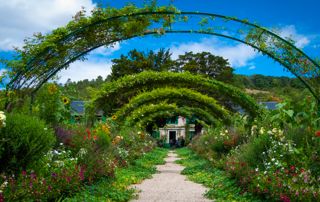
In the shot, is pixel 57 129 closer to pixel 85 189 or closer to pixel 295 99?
pixel 85 189

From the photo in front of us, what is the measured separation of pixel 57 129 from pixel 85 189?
5.89 feet

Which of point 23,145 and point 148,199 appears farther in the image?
point 148,199

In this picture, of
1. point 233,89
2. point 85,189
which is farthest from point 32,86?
point 233,89

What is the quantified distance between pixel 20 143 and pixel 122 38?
4.80 meters

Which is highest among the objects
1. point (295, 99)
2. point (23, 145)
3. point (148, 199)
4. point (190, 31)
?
point (190, 31)

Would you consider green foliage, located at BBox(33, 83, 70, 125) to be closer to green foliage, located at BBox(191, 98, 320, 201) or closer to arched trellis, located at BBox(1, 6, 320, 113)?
arched trellis, located at BBox(1, 6, 320, 113)

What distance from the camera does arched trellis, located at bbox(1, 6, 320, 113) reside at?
8.82 m

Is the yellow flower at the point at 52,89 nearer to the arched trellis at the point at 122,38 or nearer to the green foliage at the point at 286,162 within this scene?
the arched trellis at the point at 122,38

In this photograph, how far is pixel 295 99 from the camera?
1035 centimetres

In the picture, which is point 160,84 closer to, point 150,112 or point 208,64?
point 150,112

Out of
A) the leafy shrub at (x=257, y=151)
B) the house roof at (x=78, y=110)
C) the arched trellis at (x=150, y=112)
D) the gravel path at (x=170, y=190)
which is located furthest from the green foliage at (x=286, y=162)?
the arched trellis at (x=150, y=112)

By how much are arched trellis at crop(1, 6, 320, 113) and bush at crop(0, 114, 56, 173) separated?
323 centimetres

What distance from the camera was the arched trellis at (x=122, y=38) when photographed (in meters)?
8.82

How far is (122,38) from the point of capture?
9.79m
